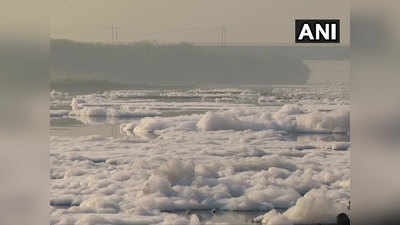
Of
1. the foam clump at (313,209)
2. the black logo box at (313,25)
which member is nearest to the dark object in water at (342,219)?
the foam clump at (313,209)

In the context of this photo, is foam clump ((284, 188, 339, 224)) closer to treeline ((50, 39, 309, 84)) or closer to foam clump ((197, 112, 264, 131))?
foam clump ((197, 112, 264, 131))

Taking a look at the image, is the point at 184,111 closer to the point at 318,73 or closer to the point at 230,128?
the point at 230,128

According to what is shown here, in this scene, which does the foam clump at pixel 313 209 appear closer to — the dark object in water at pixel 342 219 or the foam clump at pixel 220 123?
the dark object in water at pixel 342 219

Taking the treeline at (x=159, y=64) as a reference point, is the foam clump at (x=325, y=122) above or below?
below

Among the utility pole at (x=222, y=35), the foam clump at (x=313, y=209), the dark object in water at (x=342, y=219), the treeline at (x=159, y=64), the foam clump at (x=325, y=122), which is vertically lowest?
the dark object in water at (x=342, y=219)

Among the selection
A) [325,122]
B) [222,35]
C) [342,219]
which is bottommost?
[342,219]

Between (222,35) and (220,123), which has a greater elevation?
(222,35)

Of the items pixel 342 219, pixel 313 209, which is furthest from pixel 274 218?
pixel 342 219

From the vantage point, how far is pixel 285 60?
9.21ft

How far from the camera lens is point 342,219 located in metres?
2.76

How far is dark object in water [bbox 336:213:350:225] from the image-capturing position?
2754mm

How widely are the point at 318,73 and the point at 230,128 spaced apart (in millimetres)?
490

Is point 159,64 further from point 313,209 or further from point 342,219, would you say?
point 342,219

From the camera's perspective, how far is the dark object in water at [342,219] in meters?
2.75
